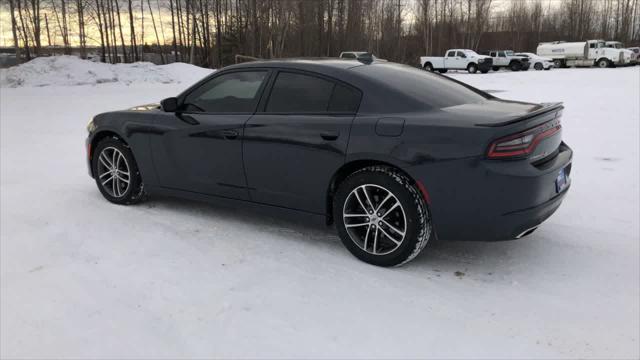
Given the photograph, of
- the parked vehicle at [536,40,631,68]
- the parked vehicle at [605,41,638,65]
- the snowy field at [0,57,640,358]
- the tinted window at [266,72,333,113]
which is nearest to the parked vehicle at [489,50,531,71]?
the parked vehicle at [536,40,631,68]

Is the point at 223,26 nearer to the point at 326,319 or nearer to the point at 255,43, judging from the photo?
the point at 255,43

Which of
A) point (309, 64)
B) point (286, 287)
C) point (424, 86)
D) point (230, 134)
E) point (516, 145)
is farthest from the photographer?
point (230, 134)

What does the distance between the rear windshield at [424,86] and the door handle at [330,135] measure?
1.75 ft

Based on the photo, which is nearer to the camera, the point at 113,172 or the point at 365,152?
the point at 365,152

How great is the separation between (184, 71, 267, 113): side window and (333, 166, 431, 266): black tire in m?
1.15

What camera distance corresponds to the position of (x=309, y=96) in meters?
4.17

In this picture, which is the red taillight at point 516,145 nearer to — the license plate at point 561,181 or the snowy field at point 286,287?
the license plate at point 561,181

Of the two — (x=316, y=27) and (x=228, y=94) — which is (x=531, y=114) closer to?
(x=228, y=94)

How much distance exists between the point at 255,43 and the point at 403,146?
122ft

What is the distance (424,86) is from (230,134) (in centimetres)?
161

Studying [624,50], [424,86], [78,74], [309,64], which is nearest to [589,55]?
[624,50]

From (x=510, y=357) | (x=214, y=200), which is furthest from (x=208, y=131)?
(x=510, y=357)

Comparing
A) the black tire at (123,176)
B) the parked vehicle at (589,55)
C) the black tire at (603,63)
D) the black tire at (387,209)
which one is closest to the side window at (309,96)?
the black tire at (387,209)

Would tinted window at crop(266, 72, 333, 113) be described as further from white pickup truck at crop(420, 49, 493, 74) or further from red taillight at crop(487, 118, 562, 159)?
white pickup truck at crop(420, 49, 493, 74)
